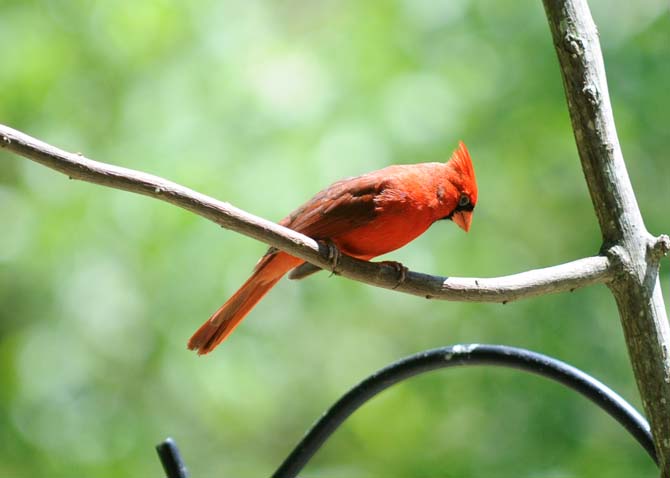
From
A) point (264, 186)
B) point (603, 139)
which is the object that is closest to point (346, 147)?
point (264, 186)

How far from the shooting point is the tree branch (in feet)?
4.84

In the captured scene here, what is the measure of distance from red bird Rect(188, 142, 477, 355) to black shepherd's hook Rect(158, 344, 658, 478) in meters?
0.62

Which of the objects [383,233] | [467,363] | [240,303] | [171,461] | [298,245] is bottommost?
[171,461]

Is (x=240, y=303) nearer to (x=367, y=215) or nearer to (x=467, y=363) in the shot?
(x=367, y=215)

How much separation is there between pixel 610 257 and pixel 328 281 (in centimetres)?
203

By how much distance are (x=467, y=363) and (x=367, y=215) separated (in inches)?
30.1

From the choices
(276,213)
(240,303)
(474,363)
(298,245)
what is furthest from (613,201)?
(276,213)

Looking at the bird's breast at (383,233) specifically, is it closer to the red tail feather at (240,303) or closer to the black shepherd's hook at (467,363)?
the red tail feather at (240,303)

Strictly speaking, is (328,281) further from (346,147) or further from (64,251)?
(64,251)

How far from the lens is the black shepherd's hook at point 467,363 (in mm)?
1583

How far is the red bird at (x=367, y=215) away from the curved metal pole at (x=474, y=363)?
0.62m

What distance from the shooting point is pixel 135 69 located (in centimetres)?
379

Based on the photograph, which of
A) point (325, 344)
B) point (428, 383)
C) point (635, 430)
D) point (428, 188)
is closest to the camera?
point (635, 430)

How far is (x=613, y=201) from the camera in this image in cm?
161
